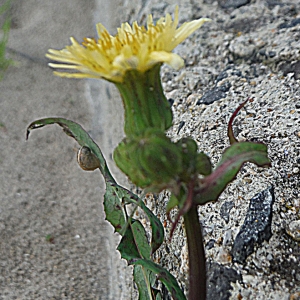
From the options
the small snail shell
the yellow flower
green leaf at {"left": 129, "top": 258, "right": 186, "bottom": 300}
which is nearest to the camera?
the yellow flower

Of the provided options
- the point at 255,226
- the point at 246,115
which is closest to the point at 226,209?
the point at 255,226

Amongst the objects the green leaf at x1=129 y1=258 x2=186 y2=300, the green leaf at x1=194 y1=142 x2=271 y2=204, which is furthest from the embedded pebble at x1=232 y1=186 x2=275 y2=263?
the green leaf at x1=194 y1=142 x2=271 y2=204

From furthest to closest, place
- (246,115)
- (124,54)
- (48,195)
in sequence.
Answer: (48,195), (246,115), (124,54)

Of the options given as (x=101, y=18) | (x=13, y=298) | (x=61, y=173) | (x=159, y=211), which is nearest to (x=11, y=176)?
(x=61, y=173)

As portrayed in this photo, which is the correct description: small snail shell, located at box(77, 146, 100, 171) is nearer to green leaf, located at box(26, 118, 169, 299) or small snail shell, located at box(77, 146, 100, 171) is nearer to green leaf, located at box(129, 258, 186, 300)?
green leaf, located at box(26, 118, 169, 299)

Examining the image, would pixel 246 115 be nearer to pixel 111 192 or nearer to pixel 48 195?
pixel 111 192

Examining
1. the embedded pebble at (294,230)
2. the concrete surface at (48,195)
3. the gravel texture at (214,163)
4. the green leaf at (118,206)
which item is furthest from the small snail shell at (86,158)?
the concrete surface at (48,195)
